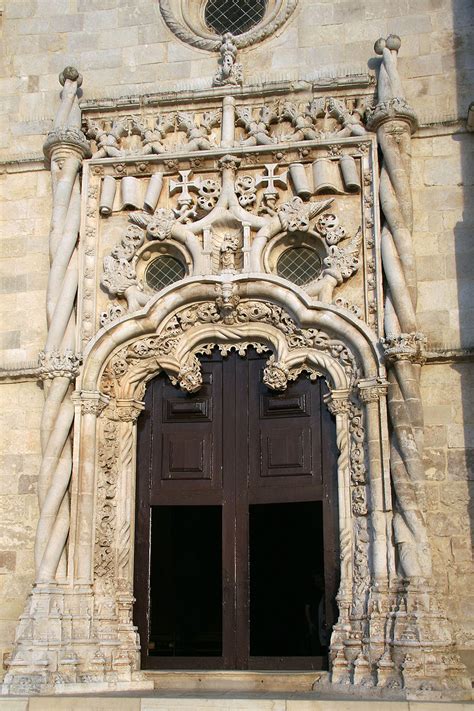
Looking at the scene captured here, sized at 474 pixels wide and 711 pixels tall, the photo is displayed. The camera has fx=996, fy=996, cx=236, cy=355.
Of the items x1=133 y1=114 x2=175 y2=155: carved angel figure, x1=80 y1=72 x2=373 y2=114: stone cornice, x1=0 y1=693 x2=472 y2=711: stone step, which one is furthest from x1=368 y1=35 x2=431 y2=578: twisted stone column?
x1=133 y1=114 x2=175 y2=155: carved angel figure

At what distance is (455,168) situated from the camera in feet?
36.3

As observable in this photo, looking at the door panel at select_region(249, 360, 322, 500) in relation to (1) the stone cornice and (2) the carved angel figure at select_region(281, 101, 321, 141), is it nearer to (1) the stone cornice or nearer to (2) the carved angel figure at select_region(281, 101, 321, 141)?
(2) the carved angel figure at select_region(281, 101, 321, 141)

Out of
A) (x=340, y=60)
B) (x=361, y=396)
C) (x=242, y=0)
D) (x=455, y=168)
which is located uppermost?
(x=242, y=0)

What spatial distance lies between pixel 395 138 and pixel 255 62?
2.14 metres

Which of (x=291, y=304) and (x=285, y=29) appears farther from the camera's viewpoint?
(x=285, y=29)

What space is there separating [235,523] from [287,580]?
0.82 meters

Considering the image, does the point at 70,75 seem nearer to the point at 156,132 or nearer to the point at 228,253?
the point at 156,132

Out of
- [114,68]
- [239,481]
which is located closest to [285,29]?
[114,68]

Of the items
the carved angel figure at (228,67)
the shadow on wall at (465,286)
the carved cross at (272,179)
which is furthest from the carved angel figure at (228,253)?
the shadow on wall at (465,286)

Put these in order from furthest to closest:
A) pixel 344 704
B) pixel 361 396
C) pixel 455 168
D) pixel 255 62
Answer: pixel 255 62 < pixel 455 168 < pixel 361 396 < pixel 344 704

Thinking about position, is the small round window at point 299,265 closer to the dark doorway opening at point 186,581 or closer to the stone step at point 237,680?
the dark doorway opening at point 186,581

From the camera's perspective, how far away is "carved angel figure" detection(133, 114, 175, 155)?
1160 centimetres

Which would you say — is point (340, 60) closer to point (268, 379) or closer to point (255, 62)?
point (255, 62)

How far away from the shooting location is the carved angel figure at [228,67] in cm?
1165
